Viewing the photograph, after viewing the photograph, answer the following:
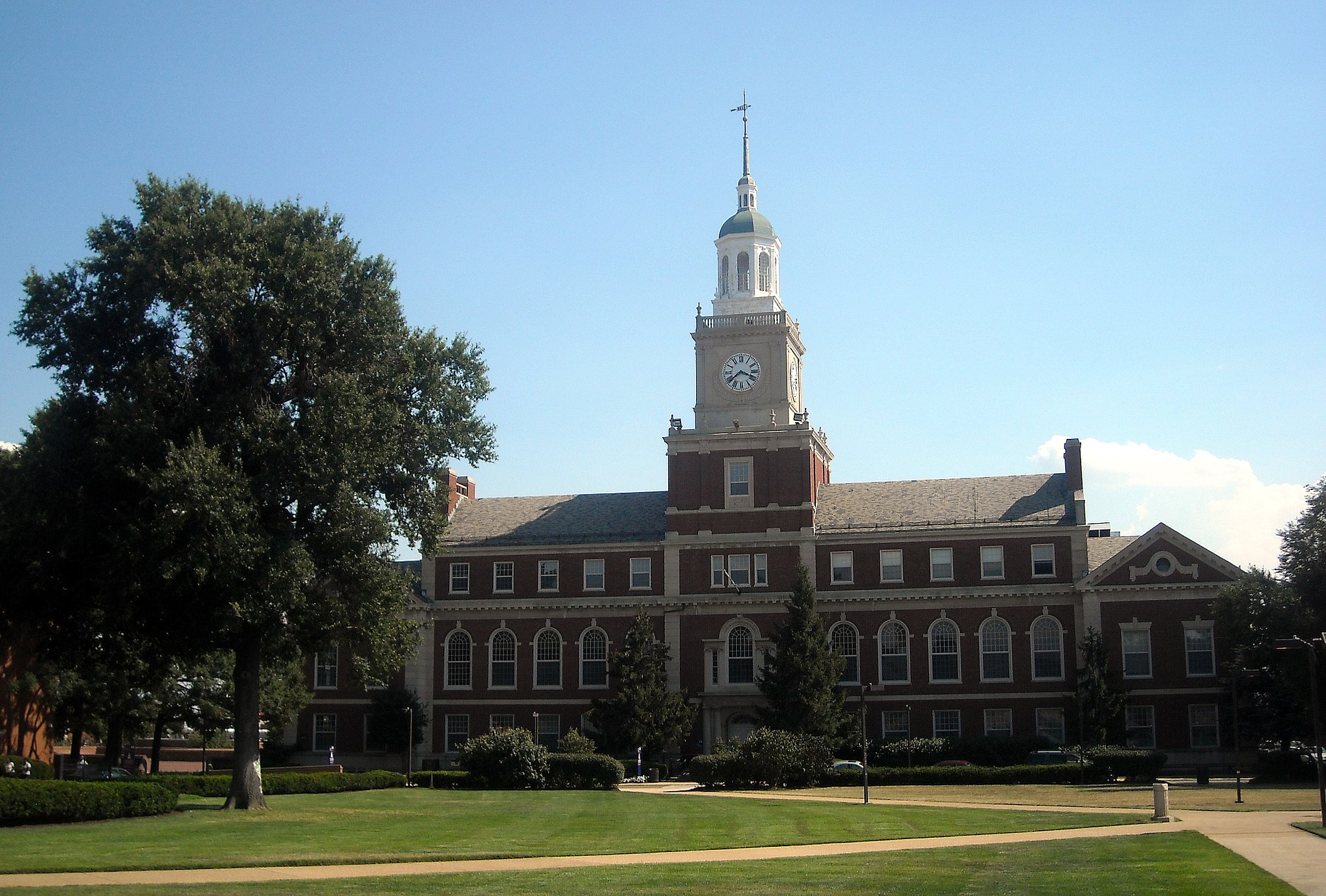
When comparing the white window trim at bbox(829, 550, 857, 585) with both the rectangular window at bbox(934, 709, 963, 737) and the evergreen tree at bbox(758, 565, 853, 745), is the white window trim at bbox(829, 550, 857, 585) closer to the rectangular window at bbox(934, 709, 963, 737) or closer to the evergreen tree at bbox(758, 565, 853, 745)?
the evergreen tree at bbox(758, 565, 853, 745)

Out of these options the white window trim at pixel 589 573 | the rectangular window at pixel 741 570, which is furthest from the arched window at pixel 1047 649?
the white window trim at pixel 589 573

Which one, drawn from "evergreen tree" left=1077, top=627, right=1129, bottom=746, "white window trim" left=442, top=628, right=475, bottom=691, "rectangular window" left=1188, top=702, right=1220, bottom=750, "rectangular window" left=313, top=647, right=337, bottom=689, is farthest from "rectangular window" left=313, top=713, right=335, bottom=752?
"rectangular window" left=1188, top=702, right=1220, bottom=750

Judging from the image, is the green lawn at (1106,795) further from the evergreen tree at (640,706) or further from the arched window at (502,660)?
the arched window at (502,660)

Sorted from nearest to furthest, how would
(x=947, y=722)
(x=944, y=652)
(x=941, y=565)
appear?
(x=947, y=722), (x=944, y=652), (x=941, y=565)

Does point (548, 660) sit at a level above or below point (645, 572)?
below

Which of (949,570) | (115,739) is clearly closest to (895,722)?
(949,570)

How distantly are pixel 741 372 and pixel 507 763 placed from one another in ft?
84.6

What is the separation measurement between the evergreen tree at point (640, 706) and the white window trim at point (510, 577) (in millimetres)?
8969

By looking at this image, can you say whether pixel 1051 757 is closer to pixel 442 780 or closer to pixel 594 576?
pixel 594 576

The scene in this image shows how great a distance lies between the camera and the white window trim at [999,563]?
66.8 m

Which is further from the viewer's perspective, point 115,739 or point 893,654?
point 893,654

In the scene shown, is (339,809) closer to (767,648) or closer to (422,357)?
(422,357)

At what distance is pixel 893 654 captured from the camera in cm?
6712

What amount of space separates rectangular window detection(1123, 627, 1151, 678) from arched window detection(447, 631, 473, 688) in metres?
32.4
